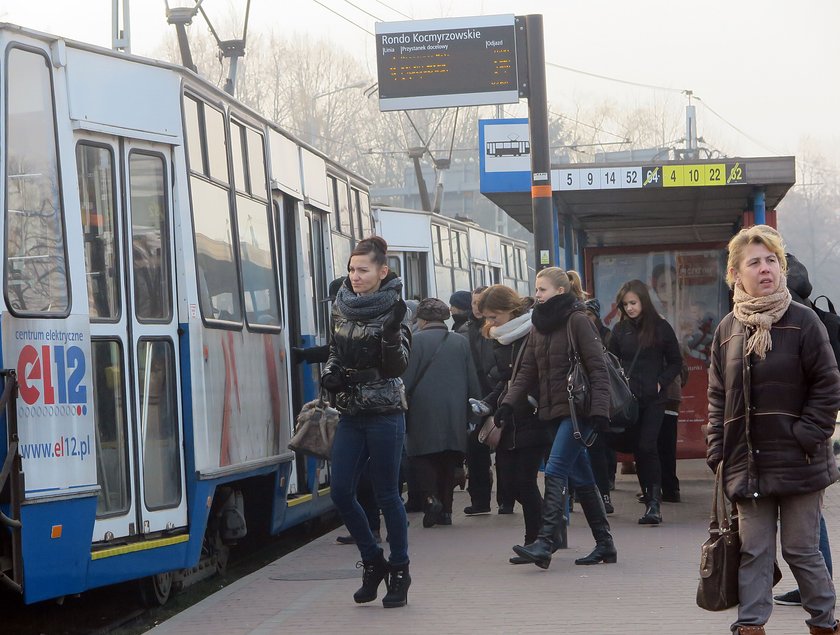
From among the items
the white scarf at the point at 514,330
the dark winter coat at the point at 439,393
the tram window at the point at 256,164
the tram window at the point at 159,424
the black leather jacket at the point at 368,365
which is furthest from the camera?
the dark winter coat at the point at 439,393

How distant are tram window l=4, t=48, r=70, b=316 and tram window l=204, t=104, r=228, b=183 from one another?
159cm

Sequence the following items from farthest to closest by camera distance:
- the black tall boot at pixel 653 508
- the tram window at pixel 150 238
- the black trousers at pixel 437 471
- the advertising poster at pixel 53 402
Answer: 1. the black trousers at pixel 437 471
2. the black tall boot at pixel 653 508
3. the tram window at pixel 150 238
4. the advertising poster at pixel 53 402

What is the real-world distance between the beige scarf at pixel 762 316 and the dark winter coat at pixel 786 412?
0.11ft

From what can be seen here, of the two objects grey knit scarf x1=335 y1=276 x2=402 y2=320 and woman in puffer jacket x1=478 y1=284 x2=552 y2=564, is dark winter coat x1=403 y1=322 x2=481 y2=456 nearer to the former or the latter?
woman in puffer jacket x1=478 y1=284 x2=552 y2=564

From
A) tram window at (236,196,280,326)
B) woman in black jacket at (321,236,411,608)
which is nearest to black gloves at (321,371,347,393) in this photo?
woman in black jacket at (321,236,411,608)

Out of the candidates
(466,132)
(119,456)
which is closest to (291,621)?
(119,456)

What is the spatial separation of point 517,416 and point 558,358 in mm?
726

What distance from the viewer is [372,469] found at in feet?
23.7

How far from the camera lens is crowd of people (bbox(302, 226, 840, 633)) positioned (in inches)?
212

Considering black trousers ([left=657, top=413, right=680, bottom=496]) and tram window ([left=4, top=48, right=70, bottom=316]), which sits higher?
tram window ([left=4, top=48, right=70, bottom=316])

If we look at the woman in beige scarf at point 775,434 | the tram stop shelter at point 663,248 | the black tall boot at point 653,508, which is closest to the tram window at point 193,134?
the woman in beige scarf at point 775,434

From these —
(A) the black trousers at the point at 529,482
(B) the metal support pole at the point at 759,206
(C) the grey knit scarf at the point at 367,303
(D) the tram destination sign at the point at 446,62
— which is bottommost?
(A) the black trousers at the point at 529,482

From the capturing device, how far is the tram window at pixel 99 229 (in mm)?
7227

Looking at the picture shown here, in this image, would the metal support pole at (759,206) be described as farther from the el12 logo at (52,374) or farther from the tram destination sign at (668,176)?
the el12 logo at (52,374)
